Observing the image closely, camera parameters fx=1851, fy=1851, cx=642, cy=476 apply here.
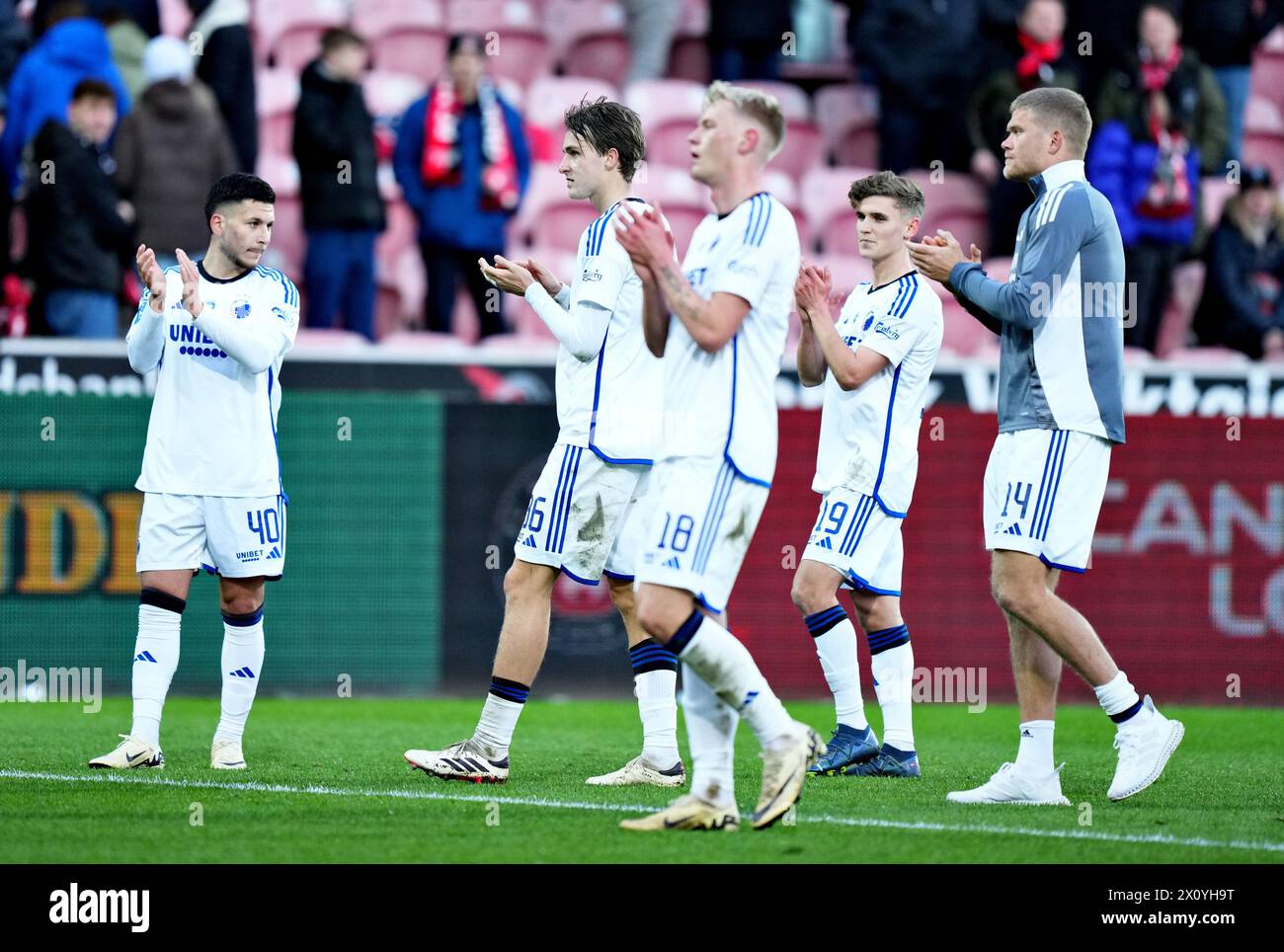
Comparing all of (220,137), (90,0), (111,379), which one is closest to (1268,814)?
(111,379)

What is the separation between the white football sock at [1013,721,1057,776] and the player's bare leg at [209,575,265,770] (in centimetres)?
294

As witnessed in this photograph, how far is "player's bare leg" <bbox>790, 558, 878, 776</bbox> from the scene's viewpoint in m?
7.54

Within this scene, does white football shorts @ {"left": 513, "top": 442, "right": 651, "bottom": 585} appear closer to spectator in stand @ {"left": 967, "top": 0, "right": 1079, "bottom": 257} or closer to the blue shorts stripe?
the blue shorts stripe

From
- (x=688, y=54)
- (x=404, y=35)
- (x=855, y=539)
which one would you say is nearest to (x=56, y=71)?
(x=404, y=35)

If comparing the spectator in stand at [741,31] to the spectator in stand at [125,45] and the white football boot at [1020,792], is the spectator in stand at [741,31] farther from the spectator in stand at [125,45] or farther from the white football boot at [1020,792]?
the white football boot at [1020,792]

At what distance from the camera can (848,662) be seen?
7.62m

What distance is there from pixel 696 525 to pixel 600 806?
127 centimetres

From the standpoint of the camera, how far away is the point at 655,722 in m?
7.02

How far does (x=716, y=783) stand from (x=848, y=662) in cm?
214

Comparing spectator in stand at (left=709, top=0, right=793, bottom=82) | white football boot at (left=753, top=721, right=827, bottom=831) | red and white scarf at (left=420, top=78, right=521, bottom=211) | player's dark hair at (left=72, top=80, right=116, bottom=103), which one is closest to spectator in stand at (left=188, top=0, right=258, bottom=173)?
player's dark hair at (left=72, top=80, right=116, bottom=103)

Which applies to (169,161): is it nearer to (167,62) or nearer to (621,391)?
(167,62)

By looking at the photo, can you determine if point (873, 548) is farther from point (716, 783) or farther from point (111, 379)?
point (111, 379)

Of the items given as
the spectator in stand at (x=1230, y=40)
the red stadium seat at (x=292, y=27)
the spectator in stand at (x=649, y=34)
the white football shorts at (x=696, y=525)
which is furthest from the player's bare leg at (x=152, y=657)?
the spectator in stand at (x=1230, y=40)

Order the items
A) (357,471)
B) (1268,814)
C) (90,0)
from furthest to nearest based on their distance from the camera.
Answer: (90,0), (357,471), (1268,814)
